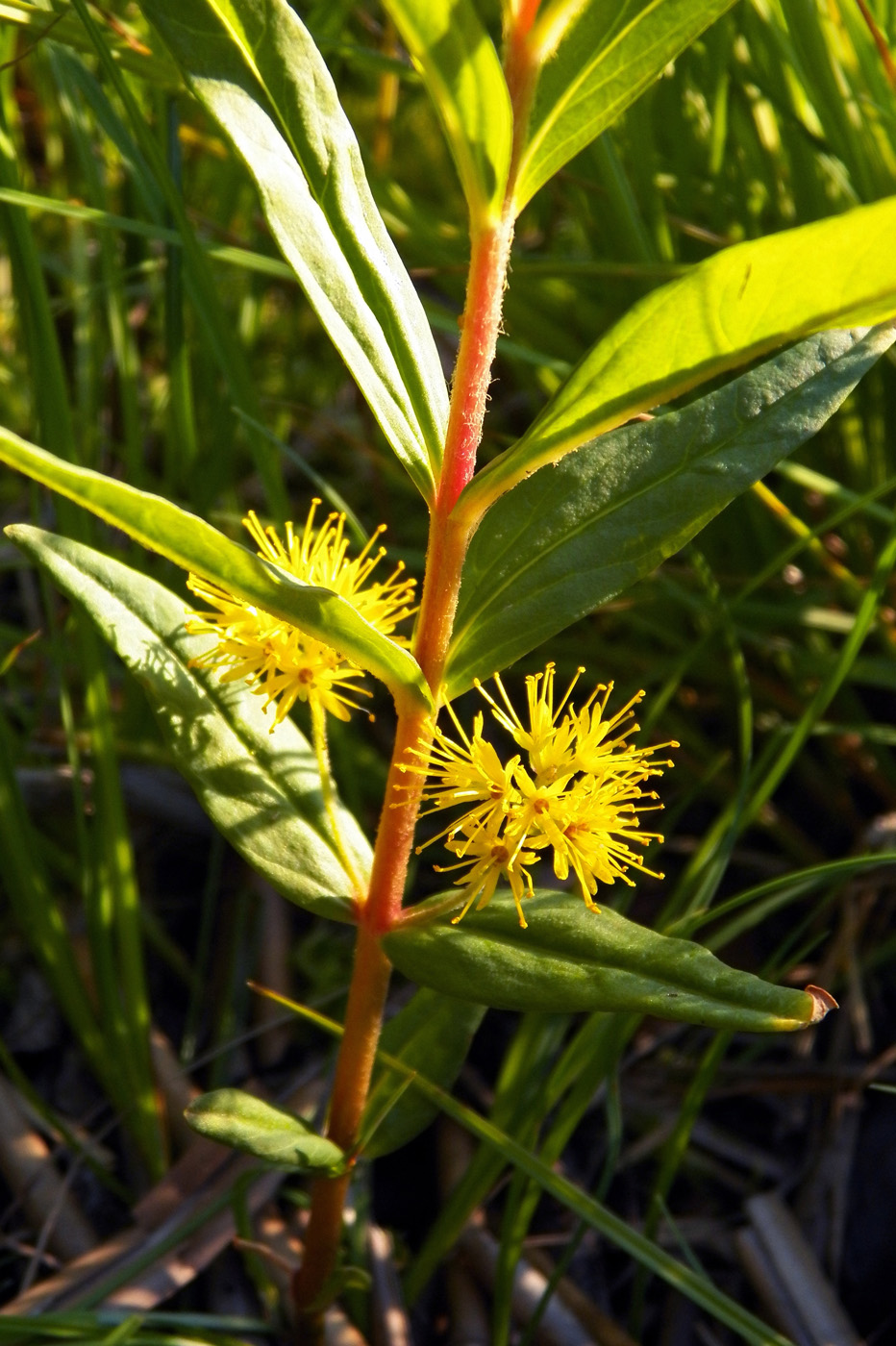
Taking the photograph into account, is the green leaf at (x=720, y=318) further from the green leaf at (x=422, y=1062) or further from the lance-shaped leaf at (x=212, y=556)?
the green leaf at (x=422, y=1062)

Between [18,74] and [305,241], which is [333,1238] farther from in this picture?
A: [18,74]

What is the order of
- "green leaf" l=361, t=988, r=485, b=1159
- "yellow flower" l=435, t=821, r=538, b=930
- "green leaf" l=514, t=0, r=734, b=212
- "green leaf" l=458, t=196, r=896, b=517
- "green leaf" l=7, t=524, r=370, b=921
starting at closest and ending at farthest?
"green leaf" l=458, t=196, r=896, b=517 → "green leaf" l=514, t=0, r=734, b=212 → "yellow flower" l=435, t=821, r=538, b=930 → "green leaf" l=7, t=524, r=370, b=921 → "green leaf" l=361, t=988, r=485, b=1159

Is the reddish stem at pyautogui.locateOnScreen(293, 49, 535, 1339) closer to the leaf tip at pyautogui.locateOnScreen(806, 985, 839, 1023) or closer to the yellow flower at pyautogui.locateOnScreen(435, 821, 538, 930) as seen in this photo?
the yellow flower at pyautogui.locateOnScreen(435, 821, 538, 930)

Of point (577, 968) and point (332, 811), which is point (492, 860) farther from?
point (332, 811)

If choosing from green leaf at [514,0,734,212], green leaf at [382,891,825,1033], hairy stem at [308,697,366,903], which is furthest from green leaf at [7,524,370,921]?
green leaf at [514,0,734,212]

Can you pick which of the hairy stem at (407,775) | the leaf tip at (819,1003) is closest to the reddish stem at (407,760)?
the hairy stem at (407,775)

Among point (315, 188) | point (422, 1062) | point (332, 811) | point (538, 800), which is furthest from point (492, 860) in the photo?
point (315, 188)

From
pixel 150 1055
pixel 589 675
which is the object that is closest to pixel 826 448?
pixel 589 675
